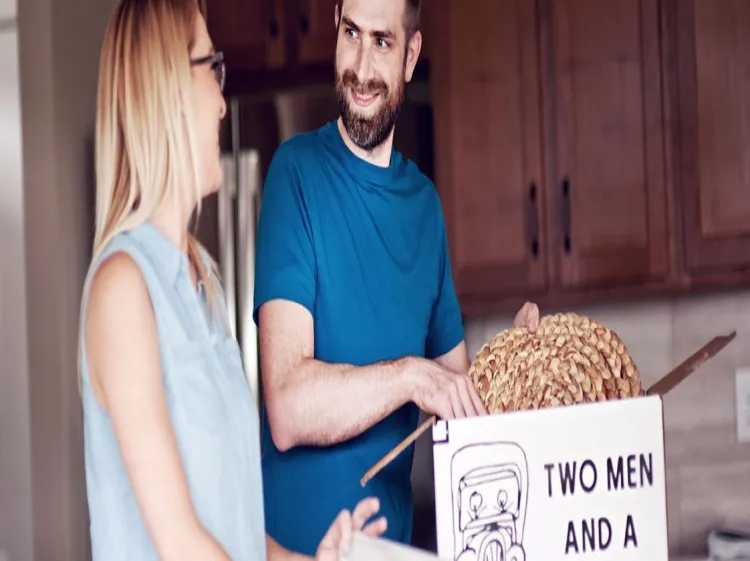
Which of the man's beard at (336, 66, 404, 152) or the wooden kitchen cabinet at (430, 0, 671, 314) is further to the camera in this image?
the wooden kitchen cabinet at (430, 0, 671, 314)

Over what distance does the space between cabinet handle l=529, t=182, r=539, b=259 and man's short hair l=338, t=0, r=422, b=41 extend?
1.28ft

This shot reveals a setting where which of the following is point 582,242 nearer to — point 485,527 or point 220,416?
point 485,527

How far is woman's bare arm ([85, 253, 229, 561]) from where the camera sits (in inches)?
43.6

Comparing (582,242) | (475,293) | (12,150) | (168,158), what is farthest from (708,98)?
(12,150)

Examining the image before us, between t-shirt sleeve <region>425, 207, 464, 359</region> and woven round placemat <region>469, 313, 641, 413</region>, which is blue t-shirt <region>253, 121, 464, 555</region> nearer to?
Result: t-shirt sleeve <region>425, 207, 464, 359</region>

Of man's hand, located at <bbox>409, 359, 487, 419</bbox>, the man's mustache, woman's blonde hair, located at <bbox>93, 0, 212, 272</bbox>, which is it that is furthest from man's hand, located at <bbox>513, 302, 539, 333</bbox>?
woman's blonde hair, located at <bbox>93, 0, 212, 272</bbox>

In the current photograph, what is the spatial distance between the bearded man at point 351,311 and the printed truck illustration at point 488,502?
0.09m

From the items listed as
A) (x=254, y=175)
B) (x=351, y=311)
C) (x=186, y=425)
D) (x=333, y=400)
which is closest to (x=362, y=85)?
(x=254, y=175)

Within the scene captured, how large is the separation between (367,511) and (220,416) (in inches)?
10.4

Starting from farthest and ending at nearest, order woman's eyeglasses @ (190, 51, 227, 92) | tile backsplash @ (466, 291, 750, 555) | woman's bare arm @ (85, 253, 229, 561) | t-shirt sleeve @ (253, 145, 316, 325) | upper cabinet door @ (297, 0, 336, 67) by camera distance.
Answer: tile backsplash @ (466, 291, 750, 555)
upper cabinet door @ (297, 0, 336, 67)
t-shirt sleeve @ (253, 145, 316, 325)
woman's eyeglasses @ (190, 51, 227, 92)
woman's bare arm @ (85, 253, 229, 561)

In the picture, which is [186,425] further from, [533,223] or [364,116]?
[533,223]

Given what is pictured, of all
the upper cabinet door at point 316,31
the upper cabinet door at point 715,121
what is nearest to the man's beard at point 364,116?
the upper cabinet door at point 316,31

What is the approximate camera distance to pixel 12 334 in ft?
4.10

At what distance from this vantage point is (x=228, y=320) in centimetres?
126
